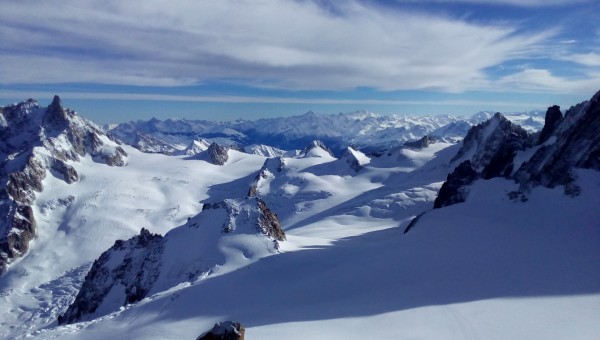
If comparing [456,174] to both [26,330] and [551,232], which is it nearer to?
[551,232]

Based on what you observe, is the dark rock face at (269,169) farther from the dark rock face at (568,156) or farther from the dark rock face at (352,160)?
the dark rock face at (568,156)

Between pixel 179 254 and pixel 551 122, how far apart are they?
2443 inches

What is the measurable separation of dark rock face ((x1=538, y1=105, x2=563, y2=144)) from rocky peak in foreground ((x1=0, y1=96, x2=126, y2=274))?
112316mm

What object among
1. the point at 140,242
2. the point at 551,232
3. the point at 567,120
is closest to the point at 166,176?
the point at 140,242

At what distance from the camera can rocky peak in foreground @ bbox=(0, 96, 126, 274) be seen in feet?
370

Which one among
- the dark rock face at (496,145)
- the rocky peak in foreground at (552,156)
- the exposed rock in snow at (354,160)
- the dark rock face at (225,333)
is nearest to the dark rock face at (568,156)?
the rocky peak in foreground at (552,156)

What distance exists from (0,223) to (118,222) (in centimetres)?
2886

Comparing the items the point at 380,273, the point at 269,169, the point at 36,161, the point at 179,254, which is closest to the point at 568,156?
the point at 380,273

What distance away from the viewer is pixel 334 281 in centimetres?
3641

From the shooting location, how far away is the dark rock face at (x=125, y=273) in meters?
48.4

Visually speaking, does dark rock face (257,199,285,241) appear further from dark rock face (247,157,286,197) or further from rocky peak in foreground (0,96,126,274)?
dark rock face (247,157,286,197)

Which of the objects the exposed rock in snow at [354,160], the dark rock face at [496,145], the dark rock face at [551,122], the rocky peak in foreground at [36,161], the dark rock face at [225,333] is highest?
the dark rock face at [551,122]

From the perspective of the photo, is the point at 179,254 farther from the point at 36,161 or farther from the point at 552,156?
the point at 36,161

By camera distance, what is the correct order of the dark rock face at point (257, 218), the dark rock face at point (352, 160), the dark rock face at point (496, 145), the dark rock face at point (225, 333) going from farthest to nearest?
the dark rock face at point (352, 160) → the dark rock face at point (496, 145) → the dark rock face at point (257, 218) → the dark rock face at point (225, 333)
